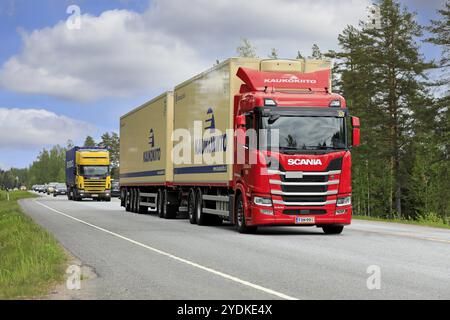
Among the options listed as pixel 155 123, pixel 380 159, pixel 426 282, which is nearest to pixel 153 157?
pixel 155 123

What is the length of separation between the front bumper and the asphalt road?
1.32 ft

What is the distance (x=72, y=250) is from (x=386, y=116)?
1450 inches

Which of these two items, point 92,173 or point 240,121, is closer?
point 240,121

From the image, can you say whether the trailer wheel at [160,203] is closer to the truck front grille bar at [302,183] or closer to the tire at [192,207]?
the tire at [192,207]

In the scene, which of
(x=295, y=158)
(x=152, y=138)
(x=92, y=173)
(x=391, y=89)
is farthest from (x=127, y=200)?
(x=391, y=89)

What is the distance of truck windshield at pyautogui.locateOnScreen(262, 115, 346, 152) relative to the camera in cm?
1705

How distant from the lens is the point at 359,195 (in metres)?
63.8

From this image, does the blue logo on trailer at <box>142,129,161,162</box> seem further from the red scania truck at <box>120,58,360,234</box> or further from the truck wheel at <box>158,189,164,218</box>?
the red scania truck at <box>120,58,360,234</box>

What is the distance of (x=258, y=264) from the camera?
453 inches

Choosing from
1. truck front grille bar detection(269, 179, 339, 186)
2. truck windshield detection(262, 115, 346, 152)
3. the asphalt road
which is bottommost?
the asphalt road

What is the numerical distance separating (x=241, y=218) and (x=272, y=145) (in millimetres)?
2291

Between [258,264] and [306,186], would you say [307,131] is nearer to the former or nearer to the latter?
[306,186]

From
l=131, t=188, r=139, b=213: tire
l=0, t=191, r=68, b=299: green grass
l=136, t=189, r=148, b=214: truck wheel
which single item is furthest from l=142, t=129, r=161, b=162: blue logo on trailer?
l=0, t=191, r=68, b=299: green grass

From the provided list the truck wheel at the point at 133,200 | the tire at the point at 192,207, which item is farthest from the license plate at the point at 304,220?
the truck wheel at the point at 133,200
